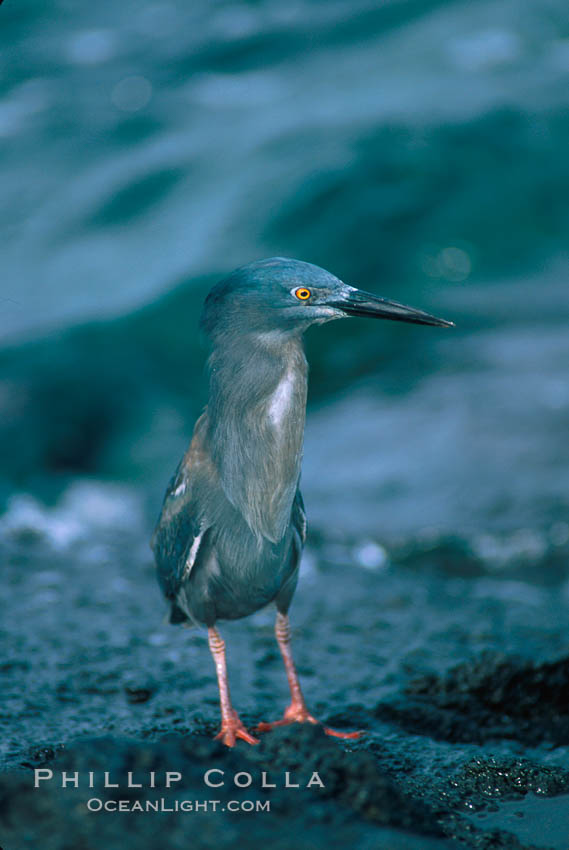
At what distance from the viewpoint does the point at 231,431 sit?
3605 millimetres

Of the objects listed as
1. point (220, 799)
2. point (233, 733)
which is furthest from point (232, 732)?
point (220, 799)

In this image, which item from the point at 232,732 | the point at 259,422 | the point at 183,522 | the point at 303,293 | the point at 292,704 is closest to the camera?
the point at 303,293

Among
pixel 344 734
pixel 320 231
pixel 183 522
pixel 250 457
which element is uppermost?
pixel 320 231

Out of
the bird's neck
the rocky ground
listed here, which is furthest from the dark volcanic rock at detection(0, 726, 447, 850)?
the bird's neck

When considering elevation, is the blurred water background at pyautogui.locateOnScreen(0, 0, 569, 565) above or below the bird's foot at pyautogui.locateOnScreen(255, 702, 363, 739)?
above

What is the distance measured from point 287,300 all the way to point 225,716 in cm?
184

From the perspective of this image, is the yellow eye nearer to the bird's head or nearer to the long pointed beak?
the bird's head

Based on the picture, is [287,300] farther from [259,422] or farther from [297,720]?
[297,720]

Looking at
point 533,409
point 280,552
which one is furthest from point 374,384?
point 280,552

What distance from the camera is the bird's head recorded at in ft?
11.0

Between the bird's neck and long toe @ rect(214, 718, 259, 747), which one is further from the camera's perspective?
long toe @ rect(214, 718, 259, 747)

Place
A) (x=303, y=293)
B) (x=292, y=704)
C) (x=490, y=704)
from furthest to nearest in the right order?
1. (x=490, y=704)
2. (x=292, y=704)
3. (x=303, y=293)

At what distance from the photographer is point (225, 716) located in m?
3.81

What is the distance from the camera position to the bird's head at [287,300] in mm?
3340
